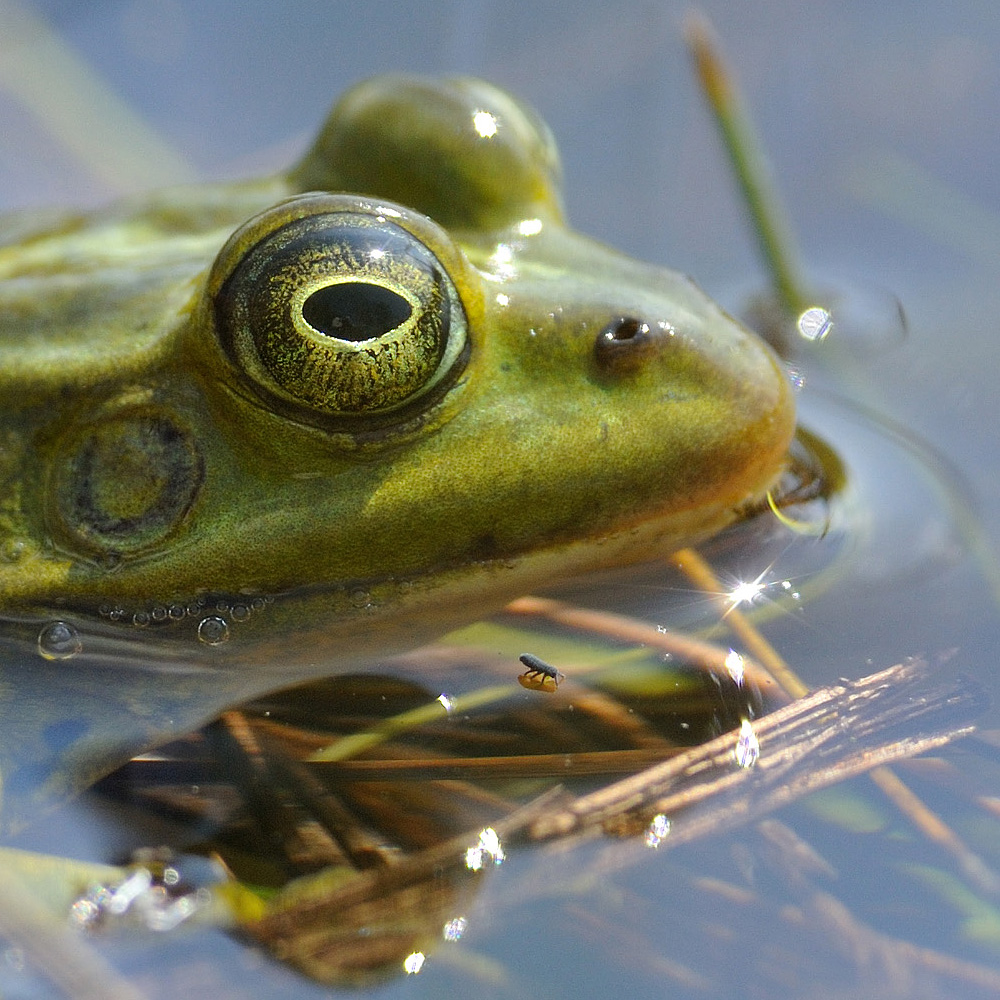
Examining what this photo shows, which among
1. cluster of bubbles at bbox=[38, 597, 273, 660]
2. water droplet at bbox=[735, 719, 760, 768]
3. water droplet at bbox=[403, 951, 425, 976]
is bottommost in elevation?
water droplet at bbox=[403, 951, 425, 976]

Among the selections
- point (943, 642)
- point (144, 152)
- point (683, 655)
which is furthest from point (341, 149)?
point (144, 152)

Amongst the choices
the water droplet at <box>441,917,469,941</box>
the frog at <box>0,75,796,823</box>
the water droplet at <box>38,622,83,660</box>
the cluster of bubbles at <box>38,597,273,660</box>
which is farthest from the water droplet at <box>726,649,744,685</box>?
the water droplet at <box>38,622,83,660</box>

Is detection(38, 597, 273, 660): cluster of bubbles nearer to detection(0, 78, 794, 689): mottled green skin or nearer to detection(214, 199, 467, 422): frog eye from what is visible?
detection(0, 78, 794, 689): mottled green skin

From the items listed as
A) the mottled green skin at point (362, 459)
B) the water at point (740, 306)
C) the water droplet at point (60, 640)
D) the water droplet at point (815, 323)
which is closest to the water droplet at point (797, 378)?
the water at point (740, 306)

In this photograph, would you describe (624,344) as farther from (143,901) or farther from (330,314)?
(143,901)

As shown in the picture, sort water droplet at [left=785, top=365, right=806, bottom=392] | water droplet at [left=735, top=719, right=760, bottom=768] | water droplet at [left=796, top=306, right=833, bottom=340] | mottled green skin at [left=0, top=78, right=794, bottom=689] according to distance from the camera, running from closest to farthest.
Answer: water droplet at [left=735, top=719, right=760, bottom=768] < mottled green skin at [left=0, top=78, right=794, bottom=689] < water droplet at [left=785, top=365, right=806, bottom=392] < water droplet at [left=796, top=306, right=833, bottom=340]

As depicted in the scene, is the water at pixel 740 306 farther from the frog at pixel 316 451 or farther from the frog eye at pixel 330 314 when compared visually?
the frog eye at pixel 330 314

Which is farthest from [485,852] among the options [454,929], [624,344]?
[624,344]

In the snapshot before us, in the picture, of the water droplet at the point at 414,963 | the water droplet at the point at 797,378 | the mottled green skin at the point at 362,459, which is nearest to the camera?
the water droplet at the point at 414,963
